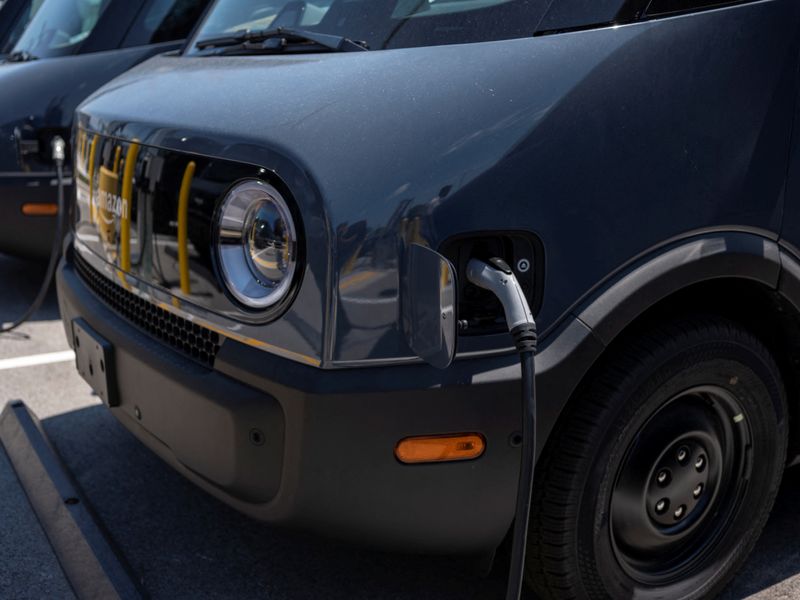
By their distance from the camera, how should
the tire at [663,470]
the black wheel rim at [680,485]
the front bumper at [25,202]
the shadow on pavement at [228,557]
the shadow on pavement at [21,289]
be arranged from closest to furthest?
the tire at [663,470], the black wheel rim at [680,485], the shadow on pavement at [228,557], the front bumper at [25,202], the shadow on pavement at [21,289]

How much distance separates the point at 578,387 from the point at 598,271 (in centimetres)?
26

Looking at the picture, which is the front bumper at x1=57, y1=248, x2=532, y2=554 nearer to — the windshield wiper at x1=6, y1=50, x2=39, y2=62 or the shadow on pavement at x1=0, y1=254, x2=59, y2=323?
the shadow on pavement at x1=0, y1=254, x2=59, y2=323

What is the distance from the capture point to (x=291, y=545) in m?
2.65

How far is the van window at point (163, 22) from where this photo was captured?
5004mm

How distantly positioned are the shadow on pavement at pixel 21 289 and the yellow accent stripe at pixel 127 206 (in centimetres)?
267

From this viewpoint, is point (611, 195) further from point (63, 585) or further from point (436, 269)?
point (63, 585)

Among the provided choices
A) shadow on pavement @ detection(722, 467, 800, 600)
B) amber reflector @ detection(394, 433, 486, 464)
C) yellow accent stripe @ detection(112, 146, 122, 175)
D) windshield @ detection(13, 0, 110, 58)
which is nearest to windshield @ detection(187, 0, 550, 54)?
yellow accent stripe @ detection(112, 146, 122, 175)

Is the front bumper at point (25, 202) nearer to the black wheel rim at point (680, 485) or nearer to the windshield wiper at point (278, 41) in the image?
the windshield wiper at point (278, 41)

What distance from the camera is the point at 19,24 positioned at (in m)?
6.08

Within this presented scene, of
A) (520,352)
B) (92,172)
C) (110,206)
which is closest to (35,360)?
(92,172)

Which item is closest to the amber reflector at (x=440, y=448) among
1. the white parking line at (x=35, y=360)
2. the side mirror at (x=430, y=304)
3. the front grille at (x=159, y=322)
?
the side mirror at (x=430, y=304)

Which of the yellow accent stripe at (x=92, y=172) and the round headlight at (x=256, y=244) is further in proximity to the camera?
the yellow accent stripe at (x=92, y=172)

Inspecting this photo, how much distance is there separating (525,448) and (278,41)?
4.21 ft

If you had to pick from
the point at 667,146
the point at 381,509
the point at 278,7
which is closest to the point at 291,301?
the point at 381,509
